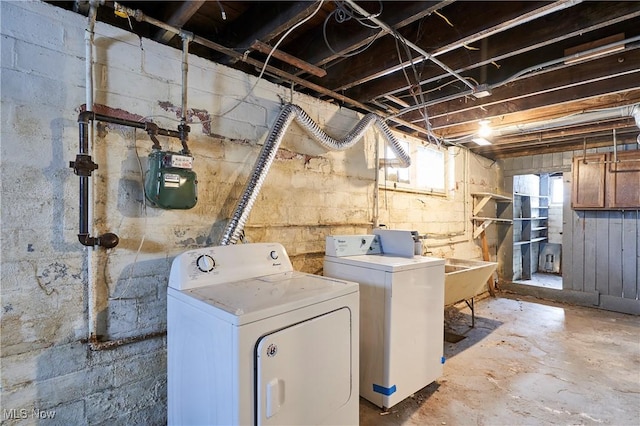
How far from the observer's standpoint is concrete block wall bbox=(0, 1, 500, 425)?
53.6 inches

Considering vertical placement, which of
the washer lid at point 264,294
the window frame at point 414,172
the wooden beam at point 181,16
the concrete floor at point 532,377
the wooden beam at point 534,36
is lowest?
the concrete floor at point 532,377

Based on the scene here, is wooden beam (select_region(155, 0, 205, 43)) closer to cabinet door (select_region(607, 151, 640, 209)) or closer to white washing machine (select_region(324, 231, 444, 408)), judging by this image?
white washing machine (select_region(324, 231, 444, 408))

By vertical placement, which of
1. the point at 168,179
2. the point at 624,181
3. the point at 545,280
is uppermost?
the point at 624,181

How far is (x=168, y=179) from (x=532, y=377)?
3041 mm

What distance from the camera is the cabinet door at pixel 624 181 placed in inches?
158

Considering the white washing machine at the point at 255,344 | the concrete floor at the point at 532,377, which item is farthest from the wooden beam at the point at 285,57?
the concrete floor at the point at 532,377

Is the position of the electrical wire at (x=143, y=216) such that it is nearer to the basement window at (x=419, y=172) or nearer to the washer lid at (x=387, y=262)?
the washer lid at (x=387, y=262)

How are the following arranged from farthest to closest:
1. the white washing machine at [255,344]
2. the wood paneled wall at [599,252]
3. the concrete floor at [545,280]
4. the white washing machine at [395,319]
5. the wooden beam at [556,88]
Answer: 1. the concrete floor at [545,280]
2. the wood paneled wall at [599,252]
3. the wooden beam at [556,88]
4. the white washing machine at [395,319]
5. the white washing machine at [255,344]

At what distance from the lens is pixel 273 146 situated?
6.77ft

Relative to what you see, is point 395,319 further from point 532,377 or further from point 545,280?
point 545,280

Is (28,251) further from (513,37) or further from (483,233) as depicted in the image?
(483,233)

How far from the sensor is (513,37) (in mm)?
1915

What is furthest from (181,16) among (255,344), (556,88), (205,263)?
(556,88)

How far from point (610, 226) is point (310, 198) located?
4590 millimetres
